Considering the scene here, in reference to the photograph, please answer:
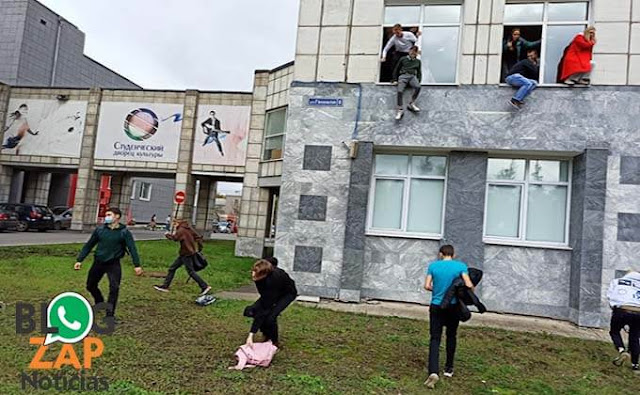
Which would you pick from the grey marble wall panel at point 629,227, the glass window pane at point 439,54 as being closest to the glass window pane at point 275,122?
the glass window pane at point 439,54

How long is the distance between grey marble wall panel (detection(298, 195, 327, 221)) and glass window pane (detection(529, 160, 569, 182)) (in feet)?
15.0

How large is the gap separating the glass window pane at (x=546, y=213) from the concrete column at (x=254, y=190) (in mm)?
12395

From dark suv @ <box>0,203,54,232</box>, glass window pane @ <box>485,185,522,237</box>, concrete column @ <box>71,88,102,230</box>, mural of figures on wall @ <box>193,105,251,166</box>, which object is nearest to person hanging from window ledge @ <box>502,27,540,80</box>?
glass window pane @ <box>485,185,522,237</box>

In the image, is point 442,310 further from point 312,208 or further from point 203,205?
point 203,205

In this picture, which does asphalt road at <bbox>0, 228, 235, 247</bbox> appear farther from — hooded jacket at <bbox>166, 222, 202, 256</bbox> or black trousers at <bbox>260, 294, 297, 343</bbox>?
black trousers at <bbox>260, 294, 297, 343</bbox>

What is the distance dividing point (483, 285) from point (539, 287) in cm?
111

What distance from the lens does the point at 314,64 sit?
10.7m

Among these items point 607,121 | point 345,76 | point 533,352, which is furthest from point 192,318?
point 607,121

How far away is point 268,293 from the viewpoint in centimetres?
580

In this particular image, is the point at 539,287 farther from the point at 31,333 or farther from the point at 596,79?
the point at 31,333

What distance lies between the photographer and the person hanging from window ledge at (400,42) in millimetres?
10117

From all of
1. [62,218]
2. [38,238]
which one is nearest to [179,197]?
[38,238]

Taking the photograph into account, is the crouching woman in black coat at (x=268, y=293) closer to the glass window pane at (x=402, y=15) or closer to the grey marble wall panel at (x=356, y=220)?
the grey marble wall panel at (x=356, y=220)

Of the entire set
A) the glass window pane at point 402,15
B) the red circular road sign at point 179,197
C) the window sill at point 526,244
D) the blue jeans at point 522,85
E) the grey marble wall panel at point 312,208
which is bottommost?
the window sill at point 526,244
